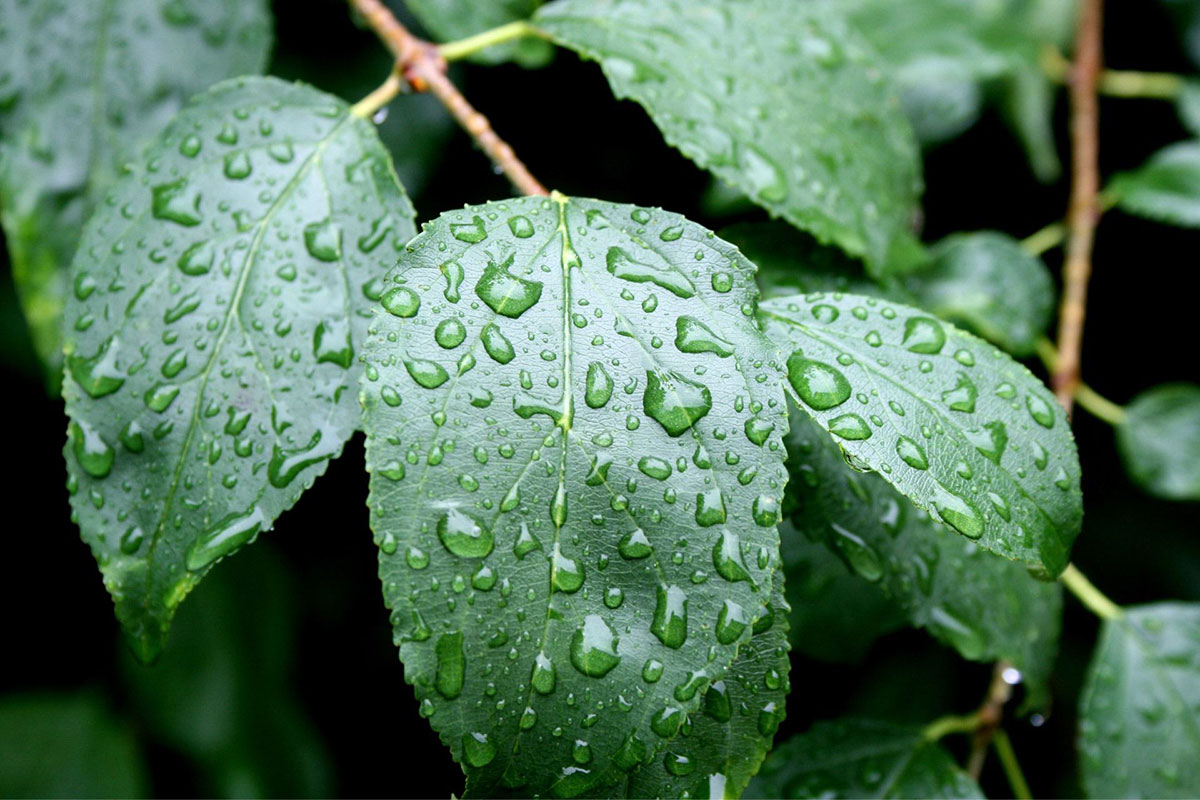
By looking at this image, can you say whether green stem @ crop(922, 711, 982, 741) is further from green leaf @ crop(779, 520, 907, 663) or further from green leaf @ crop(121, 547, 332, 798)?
green leaf @ crop(121, 547, 332, 798)

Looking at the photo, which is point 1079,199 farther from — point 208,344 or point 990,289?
point 208,344

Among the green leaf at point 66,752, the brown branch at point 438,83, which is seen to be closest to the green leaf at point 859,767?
the brown branch at point 438,83

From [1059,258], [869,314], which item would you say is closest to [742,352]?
[869,314]

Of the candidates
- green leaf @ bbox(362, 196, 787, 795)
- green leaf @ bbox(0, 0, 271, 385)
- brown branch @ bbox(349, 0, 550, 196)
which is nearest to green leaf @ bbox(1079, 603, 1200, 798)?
green leaf @ bbox(362, 196, 787, 795)

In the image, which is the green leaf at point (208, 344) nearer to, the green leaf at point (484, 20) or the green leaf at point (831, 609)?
the green leaf at point (484, 20)

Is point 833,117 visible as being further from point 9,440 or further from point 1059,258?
point 9,440

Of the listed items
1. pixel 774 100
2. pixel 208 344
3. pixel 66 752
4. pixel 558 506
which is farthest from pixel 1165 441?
pixel 66 752
